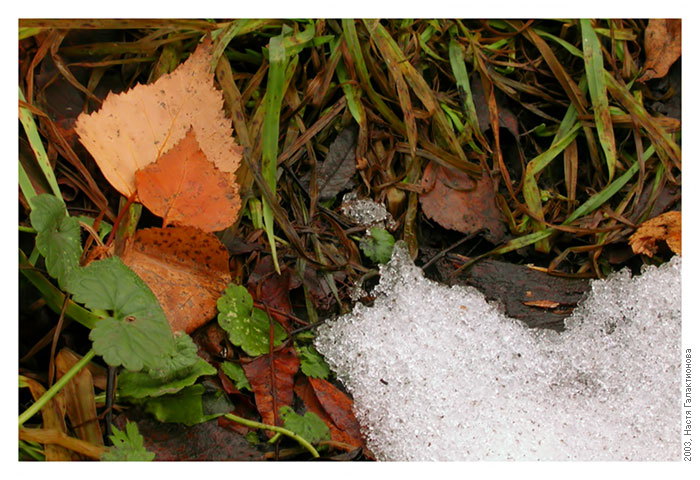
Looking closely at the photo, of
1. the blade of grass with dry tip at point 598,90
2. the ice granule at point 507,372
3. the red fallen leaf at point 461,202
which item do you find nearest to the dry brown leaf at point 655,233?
the ice granule at point 507,372

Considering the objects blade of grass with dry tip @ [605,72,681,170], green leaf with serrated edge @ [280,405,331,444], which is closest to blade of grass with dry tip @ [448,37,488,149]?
blade of grass with dry tip @ [605,72,681,170]

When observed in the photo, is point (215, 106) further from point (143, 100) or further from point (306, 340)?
point (306, 340)

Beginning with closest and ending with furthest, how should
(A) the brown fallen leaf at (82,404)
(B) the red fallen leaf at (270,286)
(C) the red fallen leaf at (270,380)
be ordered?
(A) the brown fallen leaf at (82,404), (C) the red fallen leaf at (270,380), (B) the red fallen leaf at (270,286)

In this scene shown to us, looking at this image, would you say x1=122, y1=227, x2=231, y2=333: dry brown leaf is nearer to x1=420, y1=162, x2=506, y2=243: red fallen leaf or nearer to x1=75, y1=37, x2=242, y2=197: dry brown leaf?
x1=75, y1=37, x2=242, y2=197: dry brown leaf

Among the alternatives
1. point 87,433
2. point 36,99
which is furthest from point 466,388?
point 36,99

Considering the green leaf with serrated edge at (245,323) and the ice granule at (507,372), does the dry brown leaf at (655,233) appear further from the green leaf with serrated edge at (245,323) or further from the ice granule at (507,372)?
the green leaf with serrated edge at (245,323)

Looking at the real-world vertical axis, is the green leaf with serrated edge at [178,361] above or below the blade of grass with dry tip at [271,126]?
below

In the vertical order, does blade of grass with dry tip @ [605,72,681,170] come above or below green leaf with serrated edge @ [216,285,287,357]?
above

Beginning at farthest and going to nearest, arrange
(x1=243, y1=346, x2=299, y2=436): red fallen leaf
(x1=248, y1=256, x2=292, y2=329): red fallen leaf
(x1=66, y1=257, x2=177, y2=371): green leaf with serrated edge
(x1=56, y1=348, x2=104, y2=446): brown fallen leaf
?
(x1=248, y1=256, x2=292, y2=329): red fallen leaf → (x1=243, y1=346, x2=299, y2=436): red fallen leaf → (x1=56, y1=348, x2=104, y2=446): brown fallen leaf → (x1=66, y1=257, x2=177, y2=371): green leaf with serrated edge
